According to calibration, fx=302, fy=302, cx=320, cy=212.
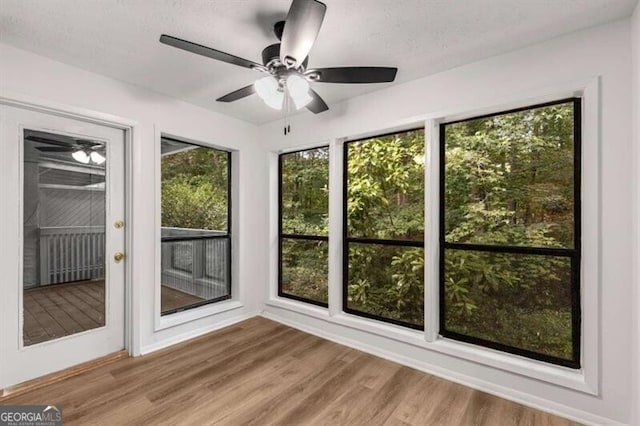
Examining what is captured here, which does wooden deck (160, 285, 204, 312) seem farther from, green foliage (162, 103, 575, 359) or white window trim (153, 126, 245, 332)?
green foliage (162, 103, 575, 359)

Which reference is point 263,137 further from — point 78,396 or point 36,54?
point 78,396

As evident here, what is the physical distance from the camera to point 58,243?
2.40 m

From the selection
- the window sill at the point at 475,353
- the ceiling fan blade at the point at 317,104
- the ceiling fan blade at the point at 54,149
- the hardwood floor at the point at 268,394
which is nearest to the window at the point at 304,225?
the window sill at the point at 475,353

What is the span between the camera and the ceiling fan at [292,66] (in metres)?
1.47

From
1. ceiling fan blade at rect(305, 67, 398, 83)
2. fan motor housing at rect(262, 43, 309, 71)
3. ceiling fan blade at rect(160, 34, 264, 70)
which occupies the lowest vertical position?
ceiling fan blade at rect(305, 67, 398, 83)

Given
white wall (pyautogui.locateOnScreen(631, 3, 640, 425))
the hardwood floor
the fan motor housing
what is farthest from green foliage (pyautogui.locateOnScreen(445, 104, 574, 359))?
the fan motor housing

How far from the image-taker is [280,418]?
1.92m

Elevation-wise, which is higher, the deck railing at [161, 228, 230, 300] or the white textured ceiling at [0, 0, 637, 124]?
the white textured ceiling at [0, 0, 637, 124]

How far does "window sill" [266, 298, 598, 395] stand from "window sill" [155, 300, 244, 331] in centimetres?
99

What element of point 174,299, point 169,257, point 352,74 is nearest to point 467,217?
point 352,74

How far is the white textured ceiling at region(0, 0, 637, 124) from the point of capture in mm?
1704

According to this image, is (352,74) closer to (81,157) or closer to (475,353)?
(475,353)

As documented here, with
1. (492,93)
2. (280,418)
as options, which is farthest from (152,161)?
(492,93)

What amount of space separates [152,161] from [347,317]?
2.44 m
